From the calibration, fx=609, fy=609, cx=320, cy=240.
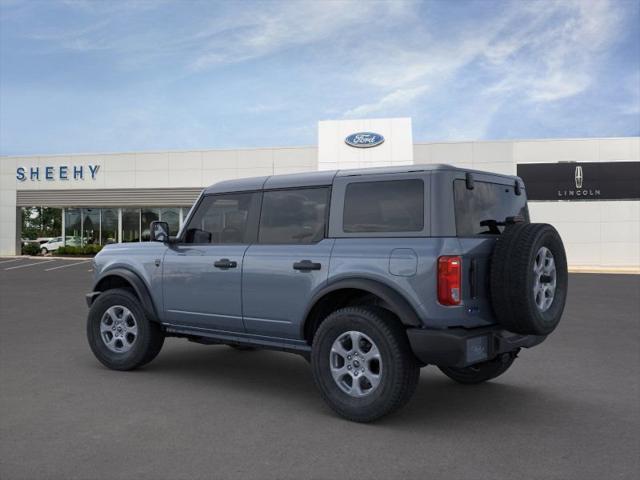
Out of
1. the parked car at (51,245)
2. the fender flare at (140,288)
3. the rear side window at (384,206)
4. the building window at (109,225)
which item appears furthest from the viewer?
the parked car at (51,245)

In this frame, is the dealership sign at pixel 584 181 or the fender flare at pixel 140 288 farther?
the dealership sign at pixel 584 181

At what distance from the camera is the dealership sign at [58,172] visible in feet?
111

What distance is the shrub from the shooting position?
115ft

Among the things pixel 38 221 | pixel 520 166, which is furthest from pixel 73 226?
pixel 520 166

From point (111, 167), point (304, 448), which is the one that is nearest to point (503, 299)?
point (304, 448)

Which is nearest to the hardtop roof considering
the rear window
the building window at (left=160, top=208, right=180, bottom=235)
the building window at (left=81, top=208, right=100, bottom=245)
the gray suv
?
the gray suv

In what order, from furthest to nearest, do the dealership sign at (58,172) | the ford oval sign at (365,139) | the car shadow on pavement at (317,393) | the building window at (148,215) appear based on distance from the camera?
the building window at (148,215) → the dealership sign at (58,172) → the ford oval sign at (365,139) → the car shadow on pavement at (317,393)

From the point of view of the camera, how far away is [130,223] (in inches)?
1384

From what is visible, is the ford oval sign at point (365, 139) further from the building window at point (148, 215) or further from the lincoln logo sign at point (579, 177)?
the building window at point (148, 215)

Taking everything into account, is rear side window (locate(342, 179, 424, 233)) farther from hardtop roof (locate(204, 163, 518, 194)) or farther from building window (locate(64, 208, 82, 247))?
building window (locate(64, 208, 82, 247))

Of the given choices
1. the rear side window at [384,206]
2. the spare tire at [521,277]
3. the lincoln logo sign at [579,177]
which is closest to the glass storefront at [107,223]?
the lincoln logo sign at [579,177]

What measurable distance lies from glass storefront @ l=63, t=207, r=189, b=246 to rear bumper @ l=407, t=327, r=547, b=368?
3131cm

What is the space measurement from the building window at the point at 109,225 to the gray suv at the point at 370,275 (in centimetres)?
3107

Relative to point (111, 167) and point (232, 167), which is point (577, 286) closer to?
point (232, 167)
